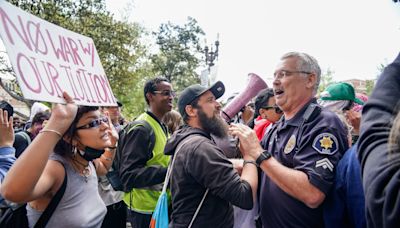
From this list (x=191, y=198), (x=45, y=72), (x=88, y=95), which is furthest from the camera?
(x=191, y=198)

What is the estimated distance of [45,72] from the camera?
5.75 feet

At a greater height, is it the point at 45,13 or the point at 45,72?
the point at 45,13

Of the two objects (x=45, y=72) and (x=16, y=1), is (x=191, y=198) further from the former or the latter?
(x=16, y=1)

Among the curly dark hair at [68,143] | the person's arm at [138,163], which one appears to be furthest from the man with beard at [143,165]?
the curly dark hair at [68,143]

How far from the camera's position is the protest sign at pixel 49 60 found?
5.27ft

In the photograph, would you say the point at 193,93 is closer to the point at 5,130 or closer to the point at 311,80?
the point at 311,80

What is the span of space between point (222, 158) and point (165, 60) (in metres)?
33.4

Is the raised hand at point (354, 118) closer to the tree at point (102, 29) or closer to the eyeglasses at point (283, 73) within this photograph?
the eyeglasses at point (283, 73)

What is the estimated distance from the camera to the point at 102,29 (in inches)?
634

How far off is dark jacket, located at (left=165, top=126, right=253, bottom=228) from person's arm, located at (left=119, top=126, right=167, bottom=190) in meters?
0.79

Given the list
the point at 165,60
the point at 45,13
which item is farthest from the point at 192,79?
the point at 45,13

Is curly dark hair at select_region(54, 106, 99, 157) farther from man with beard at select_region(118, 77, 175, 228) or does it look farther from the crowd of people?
man with beard at select_region(118, 77, 175, 228)

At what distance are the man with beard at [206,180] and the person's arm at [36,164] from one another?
90 centimetres

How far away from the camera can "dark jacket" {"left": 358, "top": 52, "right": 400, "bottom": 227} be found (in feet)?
2.75
